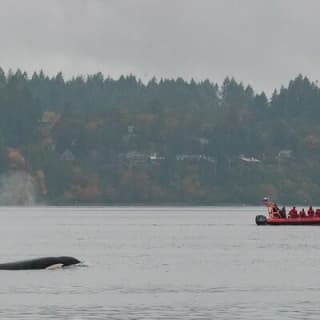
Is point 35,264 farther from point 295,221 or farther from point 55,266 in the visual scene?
point 295,221

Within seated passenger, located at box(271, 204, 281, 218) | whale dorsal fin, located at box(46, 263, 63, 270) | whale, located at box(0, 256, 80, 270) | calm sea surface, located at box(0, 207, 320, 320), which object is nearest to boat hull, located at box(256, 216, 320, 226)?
seated passenger, located at box(271, 204, 281, 218)

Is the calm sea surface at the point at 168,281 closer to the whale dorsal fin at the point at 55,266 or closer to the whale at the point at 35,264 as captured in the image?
the whale dorsal fin at the point at 55,266

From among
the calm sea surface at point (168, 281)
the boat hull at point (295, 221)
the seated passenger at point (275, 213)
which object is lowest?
the calm sea surface at point (168, 281)

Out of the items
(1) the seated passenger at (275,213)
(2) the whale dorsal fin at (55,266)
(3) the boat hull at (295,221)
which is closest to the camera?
(2) the whale dorsal fin at (55,266)

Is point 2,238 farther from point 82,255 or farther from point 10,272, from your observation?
point 10,272

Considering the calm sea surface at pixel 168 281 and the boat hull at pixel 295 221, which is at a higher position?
the boat hull at pixel 295 221

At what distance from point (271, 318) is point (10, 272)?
2544cm

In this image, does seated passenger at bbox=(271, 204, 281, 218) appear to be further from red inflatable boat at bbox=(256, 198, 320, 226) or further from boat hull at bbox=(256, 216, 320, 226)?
boat hull at bbox=(256, 216, 320, 226)

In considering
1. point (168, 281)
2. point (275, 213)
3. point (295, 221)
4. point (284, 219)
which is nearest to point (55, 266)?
point (168, 281)

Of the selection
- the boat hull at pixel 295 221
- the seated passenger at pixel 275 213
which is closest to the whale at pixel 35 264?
the boat hull at pixel 295 221

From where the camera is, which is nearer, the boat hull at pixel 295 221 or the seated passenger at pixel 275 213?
the boat hull at pixel 295 221

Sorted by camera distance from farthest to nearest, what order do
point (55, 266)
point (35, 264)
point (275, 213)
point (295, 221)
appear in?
1. point (275, 213)
2. point (295, 221)
3. point (55, 266)
4. point (35, 264)

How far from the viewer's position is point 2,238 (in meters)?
150

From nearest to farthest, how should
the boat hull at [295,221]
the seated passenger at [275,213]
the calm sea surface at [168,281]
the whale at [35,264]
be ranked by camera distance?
the calm sea surface at [168,281]
the whale at [35,264]
the boat hull at [295,221]
the seated passenger at [275,213]
